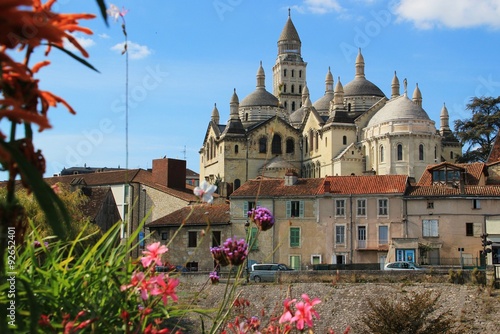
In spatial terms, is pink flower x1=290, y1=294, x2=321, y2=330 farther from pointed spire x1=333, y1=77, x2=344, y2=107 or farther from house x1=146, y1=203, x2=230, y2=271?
pointed spire x1=333, y1=77, x2=344, y2=107

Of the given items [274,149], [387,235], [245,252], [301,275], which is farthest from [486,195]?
[274,149]

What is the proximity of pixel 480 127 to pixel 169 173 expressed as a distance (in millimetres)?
29224

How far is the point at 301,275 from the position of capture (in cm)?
3575

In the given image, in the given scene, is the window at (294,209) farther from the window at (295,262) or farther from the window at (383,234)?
the window at (383,234)

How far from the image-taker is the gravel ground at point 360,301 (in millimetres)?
29641

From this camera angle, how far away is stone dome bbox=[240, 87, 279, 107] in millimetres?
96188

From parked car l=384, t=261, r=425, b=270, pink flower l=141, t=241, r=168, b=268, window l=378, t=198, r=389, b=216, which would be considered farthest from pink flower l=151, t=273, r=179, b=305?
window l=378, t=198, r=389, b=216

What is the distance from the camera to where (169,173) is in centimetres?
5638

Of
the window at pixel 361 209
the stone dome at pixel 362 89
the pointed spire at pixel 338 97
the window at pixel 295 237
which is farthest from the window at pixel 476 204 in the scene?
the stone dome at pixel 362 89

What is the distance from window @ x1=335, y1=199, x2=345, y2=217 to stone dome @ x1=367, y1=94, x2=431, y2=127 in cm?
2845

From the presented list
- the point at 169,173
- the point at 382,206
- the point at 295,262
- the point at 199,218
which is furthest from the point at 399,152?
the point at 199,218

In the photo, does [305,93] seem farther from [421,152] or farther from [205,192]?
[205,192]

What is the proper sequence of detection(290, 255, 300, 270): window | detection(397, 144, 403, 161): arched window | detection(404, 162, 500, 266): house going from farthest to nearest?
detection(397, 144, 403, 161): arched window
detection(290, 255, 300, 270): window
detection(404, 162, 500, 266): house

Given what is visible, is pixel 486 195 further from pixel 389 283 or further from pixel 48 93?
pixel 48 93
